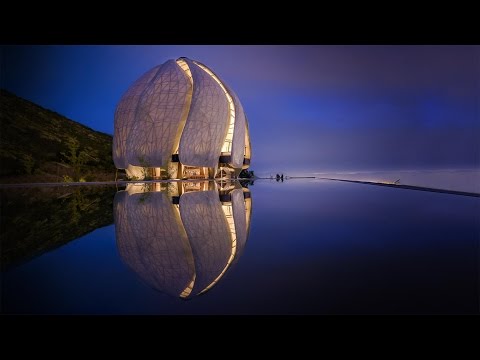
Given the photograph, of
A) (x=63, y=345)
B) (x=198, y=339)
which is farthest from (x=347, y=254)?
(x=63, y=345)

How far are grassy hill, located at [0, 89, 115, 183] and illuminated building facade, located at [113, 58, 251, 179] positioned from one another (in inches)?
137

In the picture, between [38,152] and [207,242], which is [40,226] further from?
[38,152]

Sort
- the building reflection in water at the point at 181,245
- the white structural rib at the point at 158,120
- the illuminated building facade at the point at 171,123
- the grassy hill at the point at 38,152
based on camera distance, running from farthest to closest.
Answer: the illuminated building facade at the point at 171,123, the white structural rib at the point at 158,120, the grassy hill at the point at 38,152, the building reflection in water at the point at 181,245

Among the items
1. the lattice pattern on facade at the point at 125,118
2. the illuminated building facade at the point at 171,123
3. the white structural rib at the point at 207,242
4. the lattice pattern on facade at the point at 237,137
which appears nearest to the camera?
the white structural rib at the point at 207,242

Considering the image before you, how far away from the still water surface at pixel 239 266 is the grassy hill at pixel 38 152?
581 inches

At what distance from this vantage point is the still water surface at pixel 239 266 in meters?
2.56

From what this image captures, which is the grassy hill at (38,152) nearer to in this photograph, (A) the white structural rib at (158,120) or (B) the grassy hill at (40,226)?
(A) the white structural rib at (158,120)

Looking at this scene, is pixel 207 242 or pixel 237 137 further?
pixel 237 137

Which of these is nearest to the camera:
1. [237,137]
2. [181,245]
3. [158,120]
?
[181,245]

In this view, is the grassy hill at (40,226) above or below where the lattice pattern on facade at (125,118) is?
below

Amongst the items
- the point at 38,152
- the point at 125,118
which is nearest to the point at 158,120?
the point at 125,118

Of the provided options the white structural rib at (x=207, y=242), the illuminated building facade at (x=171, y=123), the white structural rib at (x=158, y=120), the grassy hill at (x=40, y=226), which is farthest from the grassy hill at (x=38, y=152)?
the white structural rib at (x=207, y=242)

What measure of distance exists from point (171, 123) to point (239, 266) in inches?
1008

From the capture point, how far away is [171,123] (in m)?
27.8
